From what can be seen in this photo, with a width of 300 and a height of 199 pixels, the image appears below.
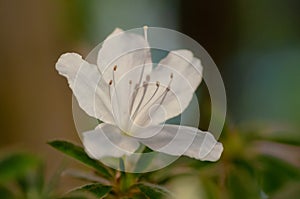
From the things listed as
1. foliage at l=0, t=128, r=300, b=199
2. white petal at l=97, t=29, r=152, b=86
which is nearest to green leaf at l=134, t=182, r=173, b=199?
foliage at l=0, t=128, r=300, b=199

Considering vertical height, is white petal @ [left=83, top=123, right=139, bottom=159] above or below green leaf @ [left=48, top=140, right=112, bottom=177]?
above

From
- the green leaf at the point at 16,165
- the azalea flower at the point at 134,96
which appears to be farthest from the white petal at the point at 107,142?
the green leaf at the point at 16,165

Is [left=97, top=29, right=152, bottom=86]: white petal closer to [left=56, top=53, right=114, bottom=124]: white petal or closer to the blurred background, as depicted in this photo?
[left=56, top=53, right=114, bottom=124]: white petal

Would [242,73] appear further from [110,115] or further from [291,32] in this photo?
[110,115]

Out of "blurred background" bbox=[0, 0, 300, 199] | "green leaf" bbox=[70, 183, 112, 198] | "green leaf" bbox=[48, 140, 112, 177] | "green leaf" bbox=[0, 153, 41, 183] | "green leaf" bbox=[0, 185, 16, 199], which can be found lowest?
"blurred background" bbox=[0, 0, 300, 199]

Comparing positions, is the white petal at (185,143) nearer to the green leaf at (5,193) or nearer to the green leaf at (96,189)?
the green leaf at (96,189)

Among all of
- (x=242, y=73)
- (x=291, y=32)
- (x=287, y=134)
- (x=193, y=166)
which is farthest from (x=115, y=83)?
(x=291, y=32)
